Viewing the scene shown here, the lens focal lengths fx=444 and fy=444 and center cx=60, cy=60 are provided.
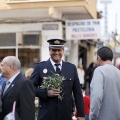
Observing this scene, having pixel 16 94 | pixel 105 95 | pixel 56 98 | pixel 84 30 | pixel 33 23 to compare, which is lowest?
pixel 56 98

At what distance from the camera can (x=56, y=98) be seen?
6.98 meters

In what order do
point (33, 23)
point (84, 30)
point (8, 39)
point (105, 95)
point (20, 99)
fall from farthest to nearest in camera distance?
point (8, 39), point (33, 23), point (84, 30), point (105, 95), point (20, 99)

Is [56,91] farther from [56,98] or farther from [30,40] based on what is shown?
[30,40]

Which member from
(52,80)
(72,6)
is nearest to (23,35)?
(72,6)

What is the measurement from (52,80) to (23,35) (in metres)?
11.1

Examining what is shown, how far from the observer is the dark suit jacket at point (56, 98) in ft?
22.9

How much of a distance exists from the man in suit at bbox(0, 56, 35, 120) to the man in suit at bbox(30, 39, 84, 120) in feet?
3.44

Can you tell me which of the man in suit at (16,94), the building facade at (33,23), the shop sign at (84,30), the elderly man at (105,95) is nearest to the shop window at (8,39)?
the building facade at (33,23)

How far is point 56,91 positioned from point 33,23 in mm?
10853

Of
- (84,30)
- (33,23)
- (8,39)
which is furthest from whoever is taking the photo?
(8,39)

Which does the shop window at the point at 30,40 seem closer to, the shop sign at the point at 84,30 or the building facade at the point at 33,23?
the building facade at the point at 33,23

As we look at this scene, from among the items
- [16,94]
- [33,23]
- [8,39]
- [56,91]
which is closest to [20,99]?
[16,94]

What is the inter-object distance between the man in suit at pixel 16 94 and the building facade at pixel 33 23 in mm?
9925

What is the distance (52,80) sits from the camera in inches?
275
